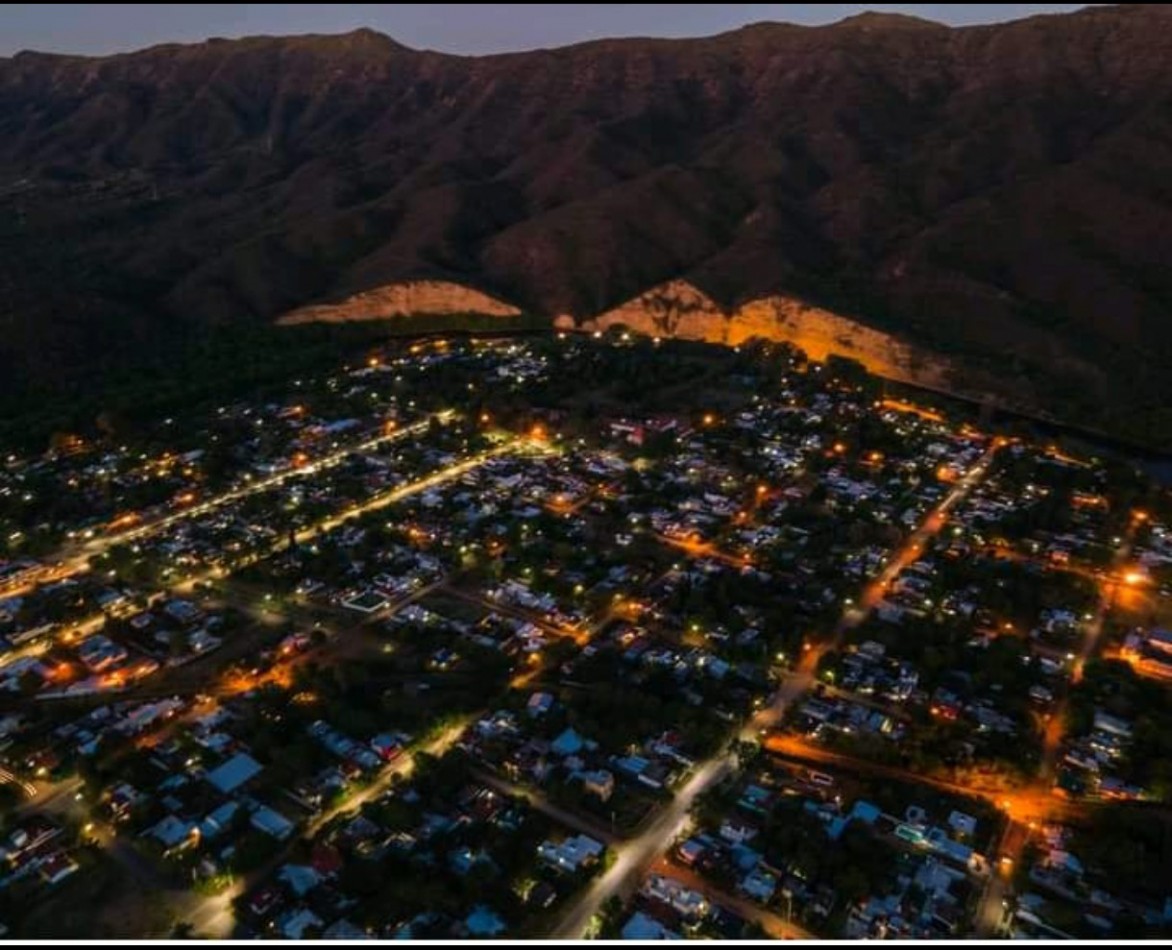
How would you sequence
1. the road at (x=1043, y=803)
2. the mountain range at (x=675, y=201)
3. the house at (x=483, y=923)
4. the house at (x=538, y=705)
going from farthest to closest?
1. the mountain range at (x=675, y=201)
2. the house at (x=538, y=705)
3. the road at (x=1043, y=803)
4. the house at (x=483, y=923)

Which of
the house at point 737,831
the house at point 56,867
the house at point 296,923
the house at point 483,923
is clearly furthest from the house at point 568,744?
the house at point 56,867

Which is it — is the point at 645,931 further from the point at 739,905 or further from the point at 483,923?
the point at 483,923

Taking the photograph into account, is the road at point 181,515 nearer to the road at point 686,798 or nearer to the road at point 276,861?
the road at point 276,861

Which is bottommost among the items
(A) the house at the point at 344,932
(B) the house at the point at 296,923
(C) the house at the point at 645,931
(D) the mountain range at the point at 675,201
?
(A) the house at the point at 344,932

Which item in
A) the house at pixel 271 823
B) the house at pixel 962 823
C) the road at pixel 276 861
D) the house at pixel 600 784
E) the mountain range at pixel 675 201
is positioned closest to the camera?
the road at pixel 276 861

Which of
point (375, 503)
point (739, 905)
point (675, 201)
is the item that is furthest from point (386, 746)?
point (675, 201)

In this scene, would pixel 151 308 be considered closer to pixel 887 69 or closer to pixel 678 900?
pixel 678 900

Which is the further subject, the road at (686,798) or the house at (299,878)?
the house at (299,878)

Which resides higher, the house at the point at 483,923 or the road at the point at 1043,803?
the road at the point at 1043,803
